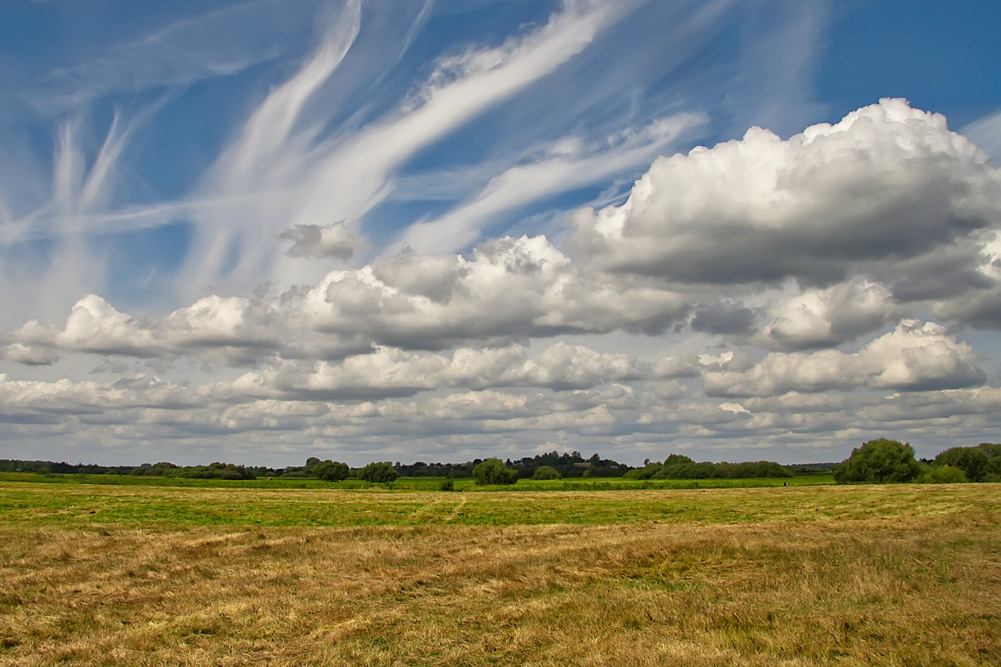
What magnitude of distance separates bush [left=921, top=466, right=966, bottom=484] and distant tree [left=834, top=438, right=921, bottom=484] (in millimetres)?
2520

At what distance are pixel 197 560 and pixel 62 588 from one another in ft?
17.7

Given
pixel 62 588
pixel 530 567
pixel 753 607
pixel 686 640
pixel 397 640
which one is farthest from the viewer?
pixel 530 567

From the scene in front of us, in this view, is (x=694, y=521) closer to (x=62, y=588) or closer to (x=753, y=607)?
(x=753, y=607)

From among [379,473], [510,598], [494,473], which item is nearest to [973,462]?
[494,473]

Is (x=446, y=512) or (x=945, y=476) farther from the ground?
(x=446, y=512)

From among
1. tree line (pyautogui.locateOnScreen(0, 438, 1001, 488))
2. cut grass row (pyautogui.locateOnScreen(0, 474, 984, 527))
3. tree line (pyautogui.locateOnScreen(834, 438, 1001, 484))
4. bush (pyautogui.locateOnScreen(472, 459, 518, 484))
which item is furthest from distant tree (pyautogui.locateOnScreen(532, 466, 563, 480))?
cut grass row (pyautogui.locateOnScreen(0, 474, 984, 527))

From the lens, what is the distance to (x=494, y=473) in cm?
13712

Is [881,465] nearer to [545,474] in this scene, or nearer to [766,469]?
[766,469]

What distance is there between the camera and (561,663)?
10984 mm

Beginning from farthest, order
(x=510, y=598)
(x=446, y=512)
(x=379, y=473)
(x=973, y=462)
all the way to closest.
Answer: (x=379, y=473), (x=973, y=462), (x=446, y=512), (x=510, y=598)

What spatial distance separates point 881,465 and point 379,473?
315 feet

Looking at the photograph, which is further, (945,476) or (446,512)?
(945,476)

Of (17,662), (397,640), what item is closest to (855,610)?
(397,640)

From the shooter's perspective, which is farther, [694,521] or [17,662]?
[694,521]
